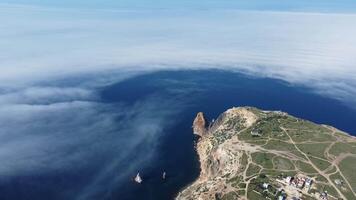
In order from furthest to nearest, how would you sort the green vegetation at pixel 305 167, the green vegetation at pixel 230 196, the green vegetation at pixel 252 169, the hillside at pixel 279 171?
the green vegetation at pixel 305 167
the green vegetation at pixel 252 169
the hillside at pixel 279 171
the green vegetation at pixel 230 196

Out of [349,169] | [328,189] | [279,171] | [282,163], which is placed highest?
[282,163]

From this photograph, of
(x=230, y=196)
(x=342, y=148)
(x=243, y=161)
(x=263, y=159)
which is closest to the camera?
(x=230, y=196)

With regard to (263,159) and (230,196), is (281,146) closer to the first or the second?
(263,159)

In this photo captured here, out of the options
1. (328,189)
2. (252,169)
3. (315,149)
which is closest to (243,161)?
(252,169)

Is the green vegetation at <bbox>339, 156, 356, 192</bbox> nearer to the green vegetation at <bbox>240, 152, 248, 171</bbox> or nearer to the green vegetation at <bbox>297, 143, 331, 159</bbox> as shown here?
the green vegetation at <bbox>297, 143, 331, 159</bbox>

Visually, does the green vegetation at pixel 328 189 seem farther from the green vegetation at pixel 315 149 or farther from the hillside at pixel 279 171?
the green vegetation at pixel 315 149

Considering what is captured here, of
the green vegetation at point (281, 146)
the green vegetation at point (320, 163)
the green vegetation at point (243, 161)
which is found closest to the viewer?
the green vegetation at point (243, 161)

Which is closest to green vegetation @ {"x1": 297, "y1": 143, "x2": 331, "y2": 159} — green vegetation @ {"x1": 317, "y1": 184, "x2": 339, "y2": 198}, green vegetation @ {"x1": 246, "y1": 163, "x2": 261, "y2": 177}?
green vegetation @ {"x1": 317, "y1": 184, "x2": 339, "y2": 198}

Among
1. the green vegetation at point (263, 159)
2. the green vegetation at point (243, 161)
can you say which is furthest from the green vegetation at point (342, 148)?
the green vegetation at point (243, 161)

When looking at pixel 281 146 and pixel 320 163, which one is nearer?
pixel 320 163

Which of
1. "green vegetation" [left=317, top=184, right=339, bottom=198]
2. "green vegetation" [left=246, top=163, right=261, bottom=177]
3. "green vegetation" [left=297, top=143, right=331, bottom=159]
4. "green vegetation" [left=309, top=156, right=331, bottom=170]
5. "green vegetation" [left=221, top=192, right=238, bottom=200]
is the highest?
"green vegetation" [left=297, top=143, right=331, bottom=159]

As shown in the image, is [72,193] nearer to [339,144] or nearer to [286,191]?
[286,191]

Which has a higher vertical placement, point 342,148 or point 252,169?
point 342,148

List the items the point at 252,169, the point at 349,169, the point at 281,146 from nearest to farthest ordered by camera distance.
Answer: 1. the point at 252,169
2. the point at 349,169
3. the point at 281,146
